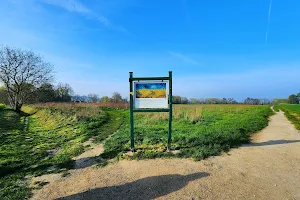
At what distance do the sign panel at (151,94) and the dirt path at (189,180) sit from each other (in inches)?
77.6

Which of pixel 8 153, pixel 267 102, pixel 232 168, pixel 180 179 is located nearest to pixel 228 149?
pixel 232 168

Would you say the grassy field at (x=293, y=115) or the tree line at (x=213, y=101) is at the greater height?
the tree line at (x=213, y=101)

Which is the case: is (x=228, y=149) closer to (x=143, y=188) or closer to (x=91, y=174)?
(x=143, y=188)

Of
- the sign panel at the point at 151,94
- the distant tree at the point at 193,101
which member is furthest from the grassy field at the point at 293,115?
the distant tree at the point at 193,101

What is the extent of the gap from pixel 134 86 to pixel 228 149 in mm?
4092

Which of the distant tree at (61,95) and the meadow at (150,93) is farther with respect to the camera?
the distant tree at (61,95)

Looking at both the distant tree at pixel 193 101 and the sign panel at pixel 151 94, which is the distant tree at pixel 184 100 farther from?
the sign panel at pixel 151 94

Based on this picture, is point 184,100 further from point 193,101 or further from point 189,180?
point 189,180

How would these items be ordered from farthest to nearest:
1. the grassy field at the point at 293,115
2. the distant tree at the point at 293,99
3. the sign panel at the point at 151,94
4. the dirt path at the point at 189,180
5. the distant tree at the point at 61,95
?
the distant tree at the point at 293,99 < the distant tree at the point at 61,95 < the grassy field at the point at 293,115 < the sign panel at the point at 151,94 < the dirt path at the point at 189,180

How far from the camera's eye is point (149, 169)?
5609 millimetres

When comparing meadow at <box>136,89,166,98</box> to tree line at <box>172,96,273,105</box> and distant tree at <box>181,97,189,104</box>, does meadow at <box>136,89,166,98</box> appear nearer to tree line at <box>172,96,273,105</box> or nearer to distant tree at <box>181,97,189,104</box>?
tree line at <box>172,96,273,105</box>

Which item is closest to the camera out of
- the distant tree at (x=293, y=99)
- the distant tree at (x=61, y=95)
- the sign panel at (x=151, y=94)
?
the sign panel at (x=151, y=94)

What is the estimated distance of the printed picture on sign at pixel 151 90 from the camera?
714 cm

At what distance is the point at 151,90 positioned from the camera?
7188mm
